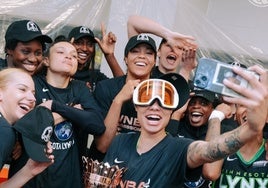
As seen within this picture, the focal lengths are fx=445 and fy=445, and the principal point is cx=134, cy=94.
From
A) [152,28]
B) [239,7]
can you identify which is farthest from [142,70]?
[239,7]

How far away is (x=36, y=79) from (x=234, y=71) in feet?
4.11

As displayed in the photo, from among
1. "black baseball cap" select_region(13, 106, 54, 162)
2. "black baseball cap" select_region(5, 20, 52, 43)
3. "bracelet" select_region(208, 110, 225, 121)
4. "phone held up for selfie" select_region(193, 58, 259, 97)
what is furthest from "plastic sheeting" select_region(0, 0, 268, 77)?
"phone held up for selfie" select_region(193, 58, 259, 97)

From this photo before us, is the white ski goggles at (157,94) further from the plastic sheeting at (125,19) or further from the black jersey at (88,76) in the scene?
the plastic sheeting at (125,19)

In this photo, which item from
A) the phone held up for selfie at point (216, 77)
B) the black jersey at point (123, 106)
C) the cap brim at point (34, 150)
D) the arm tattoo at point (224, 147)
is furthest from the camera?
the black jersey at point (123, 106)

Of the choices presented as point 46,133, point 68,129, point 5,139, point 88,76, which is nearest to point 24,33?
point 88,76

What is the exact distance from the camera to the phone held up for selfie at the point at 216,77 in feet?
4.07

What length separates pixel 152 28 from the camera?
2707 millimetres

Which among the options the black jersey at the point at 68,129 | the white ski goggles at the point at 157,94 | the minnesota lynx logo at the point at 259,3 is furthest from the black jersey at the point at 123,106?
the minnesota lynx logo at the point at 259,3

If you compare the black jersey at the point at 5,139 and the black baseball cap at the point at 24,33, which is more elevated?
the black baseball cap at the point at 24,33

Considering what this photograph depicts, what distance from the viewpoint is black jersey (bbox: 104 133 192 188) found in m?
1.63

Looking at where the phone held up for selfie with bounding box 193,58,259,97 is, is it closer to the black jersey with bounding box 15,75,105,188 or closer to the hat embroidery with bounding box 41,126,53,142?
the hat embroidery with bounding box 41,126,53,142

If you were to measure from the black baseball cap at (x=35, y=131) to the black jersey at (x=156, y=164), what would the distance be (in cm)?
26

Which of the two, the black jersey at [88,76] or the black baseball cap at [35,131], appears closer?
the black baseball cap at [35,131]

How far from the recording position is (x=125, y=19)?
351cm
